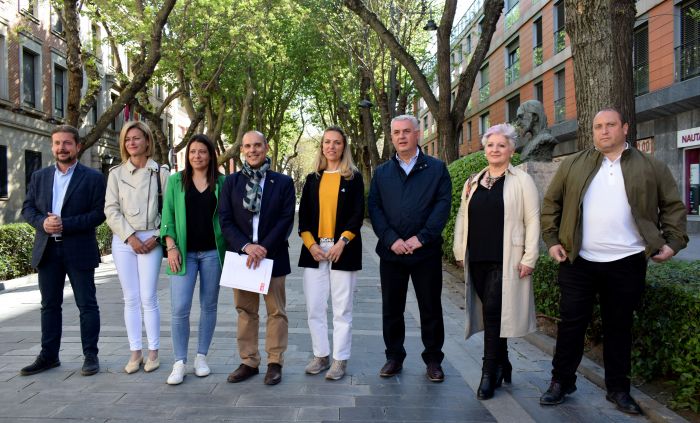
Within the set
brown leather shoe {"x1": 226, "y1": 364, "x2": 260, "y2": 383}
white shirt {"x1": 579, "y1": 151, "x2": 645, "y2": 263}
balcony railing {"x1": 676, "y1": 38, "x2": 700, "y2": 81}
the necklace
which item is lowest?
brown leather shoe {"x1": 226, "y1": 364, "x2": 260, "y2": 383}

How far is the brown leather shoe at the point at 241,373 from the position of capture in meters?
4.56

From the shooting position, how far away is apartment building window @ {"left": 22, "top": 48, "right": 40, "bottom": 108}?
22.5 metres

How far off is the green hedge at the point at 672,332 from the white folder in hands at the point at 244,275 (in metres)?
2.78

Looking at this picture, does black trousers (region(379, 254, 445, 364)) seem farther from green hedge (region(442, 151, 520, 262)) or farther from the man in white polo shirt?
green hedge (region(442, 151, 520, 262))

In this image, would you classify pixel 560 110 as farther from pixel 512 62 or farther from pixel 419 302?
pixel 419 302

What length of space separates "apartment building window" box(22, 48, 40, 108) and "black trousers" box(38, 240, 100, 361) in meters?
20.5

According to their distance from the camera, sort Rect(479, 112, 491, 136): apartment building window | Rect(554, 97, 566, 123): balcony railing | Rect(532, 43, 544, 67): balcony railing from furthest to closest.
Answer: Rect(479, 112, 491, 136): apartment building window, Rect(532, 43, 544, 67): balcony railing, Rect(554, 97, 566, 123): balcony railing

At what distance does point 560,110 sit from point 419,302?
23.8 m

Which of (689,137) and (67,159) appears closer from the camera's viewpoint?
(67,159)

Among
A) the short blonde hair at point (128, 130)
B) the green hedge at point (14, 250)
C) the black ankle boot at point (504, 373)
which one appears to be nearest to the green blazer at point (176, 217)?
the short blonde hair at point (128, 130)

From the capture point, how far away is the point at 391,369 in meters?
4.73

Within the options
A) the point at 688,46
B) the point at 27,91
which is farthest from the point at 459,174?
the point at 27,91

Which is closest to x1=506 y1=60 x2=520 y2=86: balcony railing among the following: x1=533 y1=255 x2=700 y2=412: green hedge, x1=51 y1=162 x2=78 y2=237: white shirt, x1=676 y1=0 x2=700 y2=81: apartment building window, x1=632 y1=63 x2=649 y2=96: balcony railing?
Answer: x1=632 y1=63 x2=649 y2=96: balcony railing

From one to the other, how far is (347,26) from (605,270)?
1779 centimetres
